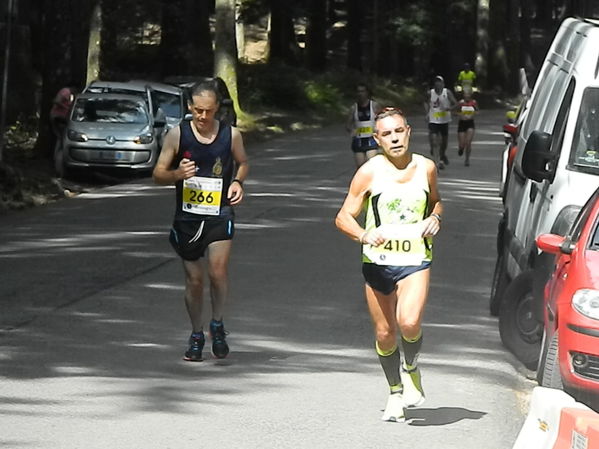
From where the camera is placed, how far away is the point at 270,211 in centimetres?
2173

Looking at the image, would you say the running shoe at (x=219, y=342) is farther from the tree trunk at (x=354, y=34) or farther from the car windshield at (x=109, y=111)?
the tree trunk at (x=354, y=34)

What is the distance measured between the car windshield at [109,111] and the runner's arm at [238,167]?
17.8 meters

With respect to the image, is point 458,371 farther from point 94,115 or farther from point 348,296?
A: point 94,115

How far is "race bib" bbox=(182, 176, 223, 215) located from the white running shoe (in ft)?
7.57

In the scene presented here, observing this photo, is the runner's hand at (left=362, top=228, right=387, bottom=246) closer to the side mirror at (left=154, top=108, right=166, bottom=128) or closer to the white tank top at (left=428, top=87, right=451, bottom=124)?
the side mirror at (left=154, top=108, right=166, bottom=128)

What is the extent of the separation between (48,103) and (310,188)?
6.33 meters

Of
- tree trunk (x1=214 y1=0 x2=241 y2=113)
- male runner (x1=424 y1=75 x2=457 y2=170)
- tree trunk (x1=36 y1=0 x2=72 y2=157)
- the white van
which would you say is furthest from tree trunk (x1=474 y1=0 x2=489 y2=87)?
the white van

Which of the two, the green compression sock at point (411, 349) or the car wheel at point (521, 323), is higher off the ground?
the green compression sock at point (411, 349)

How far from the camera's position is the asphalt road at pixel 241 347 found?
8.62 metres

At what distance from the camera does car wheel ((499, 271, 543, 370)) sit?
11203mm

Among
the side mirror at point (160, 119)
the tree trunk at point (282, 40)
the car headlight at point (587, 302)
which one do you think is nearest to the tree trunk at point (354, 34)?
the tree trunk at point (282, 40)

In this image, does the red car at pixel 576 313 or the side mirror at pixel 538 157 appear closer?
the red car at pixel 576 313

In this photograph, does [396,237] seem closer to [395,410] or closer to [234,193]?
[395,410]

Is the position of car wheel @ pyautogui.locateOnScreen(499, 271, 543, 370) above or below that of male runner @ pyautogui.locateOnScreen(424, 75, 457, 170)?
above
